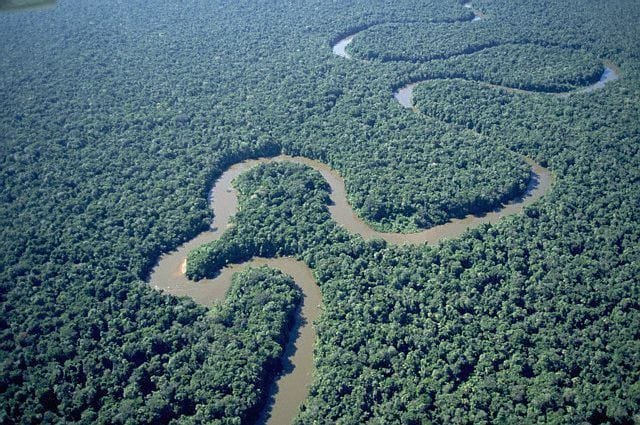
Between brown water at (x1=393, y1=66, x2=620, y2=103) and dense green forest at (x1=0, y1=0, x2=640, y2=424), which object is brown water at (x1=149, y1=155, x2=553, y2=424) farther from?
brown water at (x1=393, y1=66, x2=620, y2=103)

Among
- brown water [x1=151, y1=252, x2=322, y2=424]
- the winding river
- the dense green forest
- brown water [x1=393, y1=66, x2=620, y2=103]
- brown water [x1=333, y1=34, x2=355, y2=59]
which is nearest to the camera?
the dense green forest

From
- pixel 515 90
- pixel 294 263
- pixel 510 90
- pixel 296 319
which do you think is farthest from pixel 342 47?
pixel 296 319

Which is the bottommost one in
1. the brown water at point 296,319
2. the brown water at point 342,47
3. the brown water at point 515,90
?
the brown water at point 296,319

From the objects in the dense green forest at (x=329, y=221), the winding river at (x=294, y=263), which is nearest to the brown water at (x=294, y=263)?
the winding river at (x=294, y=263)

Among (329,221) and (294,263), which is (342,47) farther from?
(294,263)

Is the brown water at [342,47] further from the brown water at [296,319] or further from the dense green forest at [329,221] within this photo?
the brown water at [296,319]

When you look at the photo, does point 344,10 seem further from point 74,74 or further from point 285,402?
point 285,402

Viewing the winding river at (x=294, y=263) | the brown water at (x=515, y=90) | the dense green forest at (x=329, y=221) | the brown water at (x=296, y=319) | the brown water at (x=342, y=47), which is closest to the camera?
the dense green forest at (x=329, y=221)

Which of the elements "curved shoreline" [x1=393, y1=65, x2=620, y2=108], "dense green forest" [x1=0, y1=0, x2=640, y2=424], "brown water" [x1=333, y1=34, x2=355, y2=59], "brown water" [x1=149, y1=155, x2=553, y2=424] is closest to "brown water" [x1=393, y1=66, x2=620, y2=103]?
"curved shoreline" [x1=393, y1=65, x2=620, y2=108]
